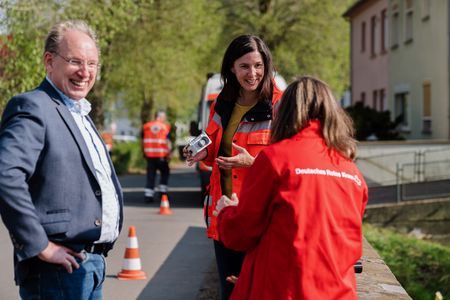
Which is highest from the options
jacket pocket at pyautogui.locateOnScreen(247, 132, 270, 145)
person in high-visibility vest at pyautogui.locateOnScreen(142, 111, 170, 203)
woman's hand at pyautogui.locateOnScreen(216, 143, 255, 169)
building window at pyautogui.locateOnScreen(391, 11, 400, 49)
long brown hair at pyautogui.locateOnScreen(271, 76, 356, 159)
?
building window at pyautogui.locateOnScreen(391, 11, 400, 49)

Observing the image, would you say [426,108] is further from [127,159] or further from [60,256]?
[60,256]

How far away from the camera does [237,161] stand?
5.05 metres

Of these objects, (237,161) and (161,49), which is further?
(161,49)

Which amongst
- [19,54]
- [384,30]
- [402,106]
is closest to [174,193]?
[19,54]

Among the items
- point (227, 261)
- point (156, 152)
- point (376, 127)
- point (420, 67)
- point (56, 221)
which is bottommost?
point (156, 152)

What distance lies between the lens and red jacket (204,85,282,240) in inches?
205

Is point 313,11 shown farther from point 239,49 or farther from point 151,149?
point 239,49

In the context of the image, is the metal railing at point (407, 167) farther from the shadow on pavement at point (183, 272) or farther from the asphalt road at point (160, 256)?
the shadow on pavement at point (183, 272)

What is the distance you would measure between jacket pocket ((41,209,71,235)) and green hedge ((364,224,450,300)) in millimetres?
7501

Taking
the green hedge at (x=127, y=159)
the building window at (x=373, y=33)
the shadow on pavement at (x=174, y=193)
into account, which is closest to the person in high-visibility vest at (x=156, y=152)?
the shadow on pavement at (x=174, y=193)

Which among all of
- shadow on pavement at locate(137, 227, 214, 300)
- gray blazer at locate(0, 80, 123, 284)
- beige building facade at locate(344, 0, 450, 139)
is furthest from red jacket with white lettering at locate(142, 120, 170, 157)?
gray blazer at locate(0, 80, 123, 284)

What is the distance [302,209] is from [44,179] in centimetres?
103

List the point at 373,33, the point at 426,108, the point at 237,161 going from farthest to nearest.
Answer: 1. the point at 373,33
2. the point at 426,108
3. the point at 237,161

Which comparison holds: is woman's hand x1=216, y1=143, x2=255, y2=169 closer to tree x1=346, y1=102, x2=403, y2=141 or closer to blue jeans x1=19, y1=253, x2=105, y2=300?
blue jeans x1=19, y1=253, x2=105, y2=300
